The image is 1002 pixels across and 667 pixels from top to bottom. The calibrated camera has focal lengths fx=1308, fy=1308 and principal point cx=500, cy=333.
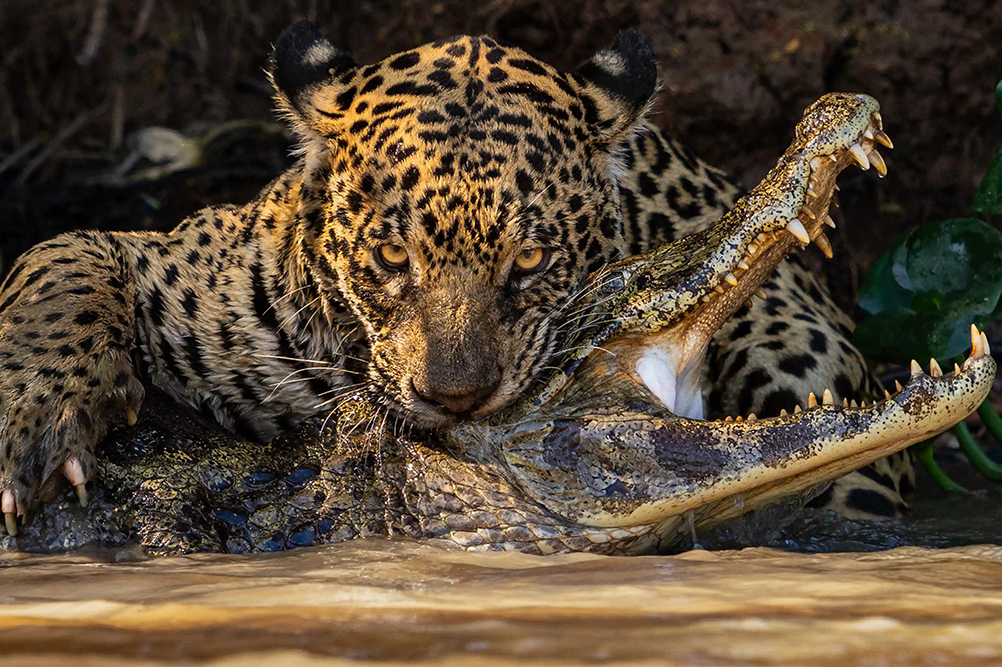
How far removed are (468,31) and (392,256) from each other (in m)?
3.26

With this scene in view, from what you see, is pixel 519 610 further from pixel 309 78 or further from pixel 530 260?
pixel 309 78

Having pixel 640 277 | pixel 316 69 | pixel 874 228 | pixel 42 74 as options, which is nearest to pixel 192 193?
pixel 42 74

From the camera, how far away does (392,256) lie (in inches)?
168

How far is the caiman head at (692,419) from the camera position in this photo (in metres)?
3.55

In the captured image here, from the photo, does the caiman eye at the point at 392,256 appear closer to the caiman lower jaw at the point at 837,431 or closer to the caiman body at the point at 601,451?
the caiman body at the point at 601,451

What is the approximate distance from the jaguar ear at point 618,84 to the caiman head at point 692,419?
0.85m

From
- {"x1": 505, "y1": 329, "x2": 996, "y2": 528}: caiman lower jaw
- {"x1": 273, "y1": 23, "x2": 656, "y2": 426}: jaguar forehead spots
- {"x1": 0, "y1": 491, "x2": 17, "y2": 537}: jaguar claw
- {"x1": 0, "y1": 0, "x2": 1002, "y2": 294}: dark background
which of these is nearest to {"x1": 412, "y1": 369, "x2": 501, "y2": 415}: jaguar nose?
{"x1": 273, "y1": 23, "x2": 656, "y2": 426}: jaguar forehead spots

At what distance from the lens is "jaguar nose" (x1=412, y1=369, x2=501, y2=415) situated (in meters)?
3.83

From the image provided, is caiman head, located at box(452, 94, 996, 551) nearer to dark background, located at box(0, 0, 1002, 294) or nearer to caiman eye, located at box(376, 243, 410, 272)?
caiman eye, located at box(376, 243, 410, 272)

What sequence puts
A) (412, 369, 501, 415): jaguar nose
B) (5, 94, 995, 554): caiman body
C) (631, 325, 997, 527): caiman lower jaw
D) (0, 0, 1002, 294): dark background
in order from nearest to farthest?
1. (631, 325, 997, 527): caiman lower jaw
2. (5, 94, 995, 554): caiman body
3. (412, 369, 501, 415): jaguar nose
4. (0, 0, 1002, 294): dark background

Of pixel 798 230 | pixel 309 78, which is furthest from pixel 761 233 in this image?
pixel 309 78

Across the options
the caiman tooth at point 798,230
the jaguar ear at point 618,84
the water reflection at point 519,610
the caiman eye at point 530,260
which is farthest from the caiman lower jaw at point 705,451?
the jaguar ear at point 618,84

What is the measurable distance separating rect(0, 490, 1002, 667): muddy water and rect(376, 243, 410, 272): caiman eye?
3.45 feet

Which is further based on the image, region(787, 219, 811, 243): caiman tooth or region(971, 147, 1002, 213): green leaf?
region(971, 147, 1002, 213): green leaf
